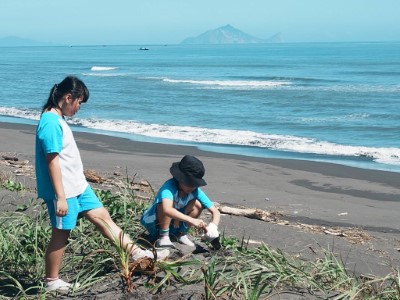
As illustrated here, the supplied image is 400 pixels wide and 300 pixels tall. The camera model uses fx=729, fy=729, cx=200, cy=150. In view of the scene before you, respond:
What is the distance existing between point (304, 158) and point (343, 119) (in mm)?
7877

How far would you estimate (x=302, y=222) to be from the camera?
30.5 feet

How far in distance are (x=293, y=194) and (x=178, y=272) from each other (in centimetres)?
716

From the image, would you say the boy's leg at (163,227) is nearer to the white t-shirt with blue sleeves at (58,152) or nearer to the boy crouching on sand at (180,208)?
the boy crouching on sand at (180,208)

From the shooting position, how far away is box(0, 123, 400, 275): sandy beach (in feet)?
24.7

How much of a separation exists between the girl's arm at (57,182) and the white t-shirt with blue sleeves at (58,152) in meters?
0.05

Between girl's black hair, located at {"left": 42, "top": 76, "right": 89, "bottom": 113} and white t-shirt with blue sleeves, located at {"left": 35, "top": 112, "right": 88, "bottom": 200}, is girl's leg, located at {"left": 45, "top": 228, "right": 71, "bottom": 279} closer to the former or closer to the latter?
white t-shirt with blue sleeves, located at {"left": 35, "top": 112, "right": 88, "bottom": 200}

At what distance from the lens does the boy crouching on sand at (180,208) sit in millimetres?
5668

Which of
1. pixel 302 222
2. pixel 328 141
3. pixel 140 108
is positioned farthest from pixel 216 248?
pixel 140 108

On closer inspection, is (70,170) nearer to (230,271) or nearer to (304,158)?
(230,271)

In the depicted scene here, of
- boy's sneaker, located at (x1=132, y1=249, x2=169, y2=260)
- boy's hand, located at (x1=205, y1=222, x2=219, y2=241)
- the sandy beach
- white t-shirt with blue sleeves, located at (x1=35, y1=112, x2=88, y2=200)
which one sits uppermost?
white t-shirt with blue sleeves, located at (x1=35, y1=112, x2=88, y2=200)

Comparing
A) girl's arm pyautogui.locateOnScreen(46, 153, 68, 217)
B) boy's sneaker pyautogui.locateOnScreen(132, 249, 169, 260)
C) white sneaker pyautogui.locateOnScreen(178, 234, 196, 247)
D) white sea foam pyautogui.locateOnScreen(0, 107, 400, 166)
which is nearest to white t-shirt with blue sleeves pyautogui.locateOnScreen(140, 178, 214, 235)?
white sneaker pyautogui.locateOnScreen(178, 234, 196, 247)

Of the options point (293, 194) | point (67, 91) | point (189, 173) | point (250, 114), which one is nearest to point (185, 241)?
point (189, 173)

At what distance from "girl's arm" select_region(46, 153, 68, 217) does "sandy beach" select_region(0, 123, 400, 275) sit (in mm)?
2335

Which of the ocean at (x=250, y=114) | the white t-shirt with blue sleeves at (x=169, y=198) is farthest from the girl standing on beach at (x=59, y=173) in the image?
the ocean at (x=250, y=114)
